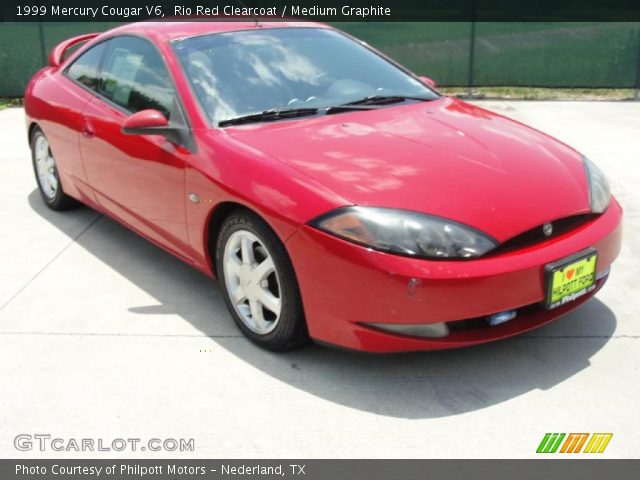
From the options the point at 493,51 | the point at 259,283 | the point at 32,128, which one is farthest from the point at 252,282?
the point at 493,51

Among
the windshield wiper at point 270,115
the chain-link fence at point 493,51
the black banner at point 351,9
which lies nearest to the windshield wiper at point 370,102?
the windshield wiper at point 270,115

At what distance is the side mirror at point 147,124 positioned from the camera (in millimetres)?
3652

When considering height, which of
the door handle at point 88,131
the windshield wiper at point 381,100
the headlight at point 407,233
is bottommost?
the door handle at point 88,131

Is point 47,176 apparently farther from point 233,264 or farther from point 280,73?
point 233,264

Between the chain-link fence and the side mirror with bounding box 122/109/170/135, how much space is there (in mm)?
7989

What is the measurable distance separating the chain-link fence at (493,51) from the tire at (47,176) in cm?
617

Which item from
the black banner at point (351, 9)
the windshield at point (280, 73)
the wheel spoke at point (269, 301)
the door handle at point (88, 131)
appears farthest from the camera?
the black banner at point (351, 9)

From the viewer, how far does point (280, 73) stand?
3939mm

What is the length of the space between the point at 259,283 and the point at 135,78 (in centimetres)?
164

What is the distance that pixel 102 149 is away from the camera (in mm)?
4336
